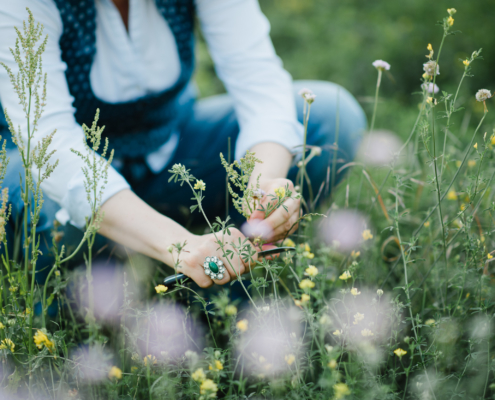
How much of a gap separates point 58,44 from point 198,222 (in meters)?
0.94

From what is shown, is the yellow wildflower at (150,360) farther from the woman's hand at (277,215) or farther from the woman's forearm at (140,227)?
the woman's hand at (277,215)

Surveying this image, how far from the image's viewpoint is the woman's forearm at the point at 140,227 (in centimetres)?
109

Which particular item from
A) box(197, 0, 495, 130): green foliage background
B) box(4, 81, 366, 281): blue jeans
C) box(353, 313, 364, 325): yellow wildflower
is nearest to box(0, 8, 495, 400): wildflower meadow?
box(353, 313, 364, 325): yellow wildflower

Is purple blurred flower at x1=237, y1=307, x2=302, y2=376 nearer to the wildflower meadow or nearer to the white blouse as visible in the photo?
the wildflower meadow

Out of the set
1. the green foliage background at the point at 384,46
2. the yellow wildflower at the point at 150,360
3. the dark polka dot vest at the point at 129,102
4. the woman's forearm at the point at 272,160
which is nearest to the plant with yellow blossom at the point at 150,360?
the yellow wildflower at the point at 150,360

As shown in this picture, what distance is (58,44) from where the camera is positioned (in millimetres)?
1321

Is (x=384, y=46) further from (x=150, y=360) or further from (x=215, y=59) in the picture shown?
(x=150, y=360)

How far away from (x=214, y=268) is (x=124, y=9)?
3.50ft

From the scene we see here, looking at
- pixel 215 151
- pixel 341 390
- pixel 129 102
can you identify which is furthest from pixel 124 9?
pixel 341 390

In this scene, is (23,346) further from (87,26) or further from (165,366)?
(87,26)

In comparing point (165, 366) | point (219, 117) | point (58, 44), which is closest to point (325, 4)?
point (219, 117)

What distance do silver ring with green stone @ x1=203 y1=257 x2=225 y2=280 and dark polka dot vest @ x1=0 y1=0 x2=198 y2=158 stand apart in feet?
2.76

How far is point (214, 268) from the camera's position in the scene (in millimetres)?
987

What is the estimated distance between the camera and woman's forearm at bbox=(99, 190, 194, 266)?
1.09 metres
